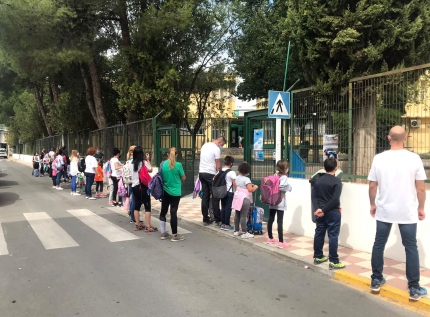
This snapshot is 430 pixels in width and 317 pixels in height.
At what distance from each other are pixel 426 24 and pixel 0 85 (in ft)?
110

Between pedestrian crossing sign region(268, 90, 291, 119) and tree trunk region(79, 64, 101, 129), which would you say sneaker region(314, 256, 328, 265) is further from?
tree trunk region(79, 64, 101, 129)

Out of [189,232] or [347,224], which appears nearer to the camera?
[347,224]

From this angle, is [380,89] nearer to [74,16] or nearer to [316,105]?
[316,105]

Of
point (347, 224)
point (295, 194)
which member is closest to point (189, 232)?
point (295, 194)

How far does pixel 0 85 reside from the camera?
3234 centimetres

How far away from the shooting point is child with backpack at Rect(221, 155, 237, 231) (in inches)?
305

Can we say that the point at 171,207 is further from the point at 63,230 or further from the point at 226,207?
the point at 63,230

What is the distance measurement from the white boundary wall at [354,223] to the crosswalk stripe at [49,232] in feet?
13.9

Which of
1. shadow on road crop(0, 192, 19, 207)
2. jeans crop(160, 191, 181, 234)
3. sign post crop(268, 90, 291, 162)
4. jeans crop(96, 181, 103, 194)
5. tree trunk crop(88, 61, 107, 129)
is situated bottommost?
shadow on road crop(0, 192, 19, 207)

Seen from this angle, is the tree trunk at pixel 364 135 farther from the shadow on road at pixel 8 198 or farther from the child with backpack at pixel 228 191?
the shadow on road at pixel 8 198

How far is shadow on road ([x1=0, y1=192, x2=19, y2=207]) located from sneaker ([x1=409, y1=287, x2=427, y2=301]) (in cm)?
1183

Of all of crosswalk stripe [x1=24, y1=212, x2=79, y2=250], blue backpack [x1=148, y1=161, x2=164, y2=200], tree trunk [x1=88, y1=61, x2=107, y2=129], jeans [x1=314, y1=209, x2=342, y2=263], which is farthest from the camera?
tree trunk [x1=88, y1=61, x2=107, y2=129]

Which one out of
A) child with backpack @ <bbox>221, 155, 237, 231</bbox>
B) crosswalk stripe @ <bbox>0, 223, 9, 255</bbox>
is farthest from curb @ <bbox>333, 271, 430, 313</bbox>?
crosswalk stripe @ <bbox>0, 223, 9, 255</bbox>

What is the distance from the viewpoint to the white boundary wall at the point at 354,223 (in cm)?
541
